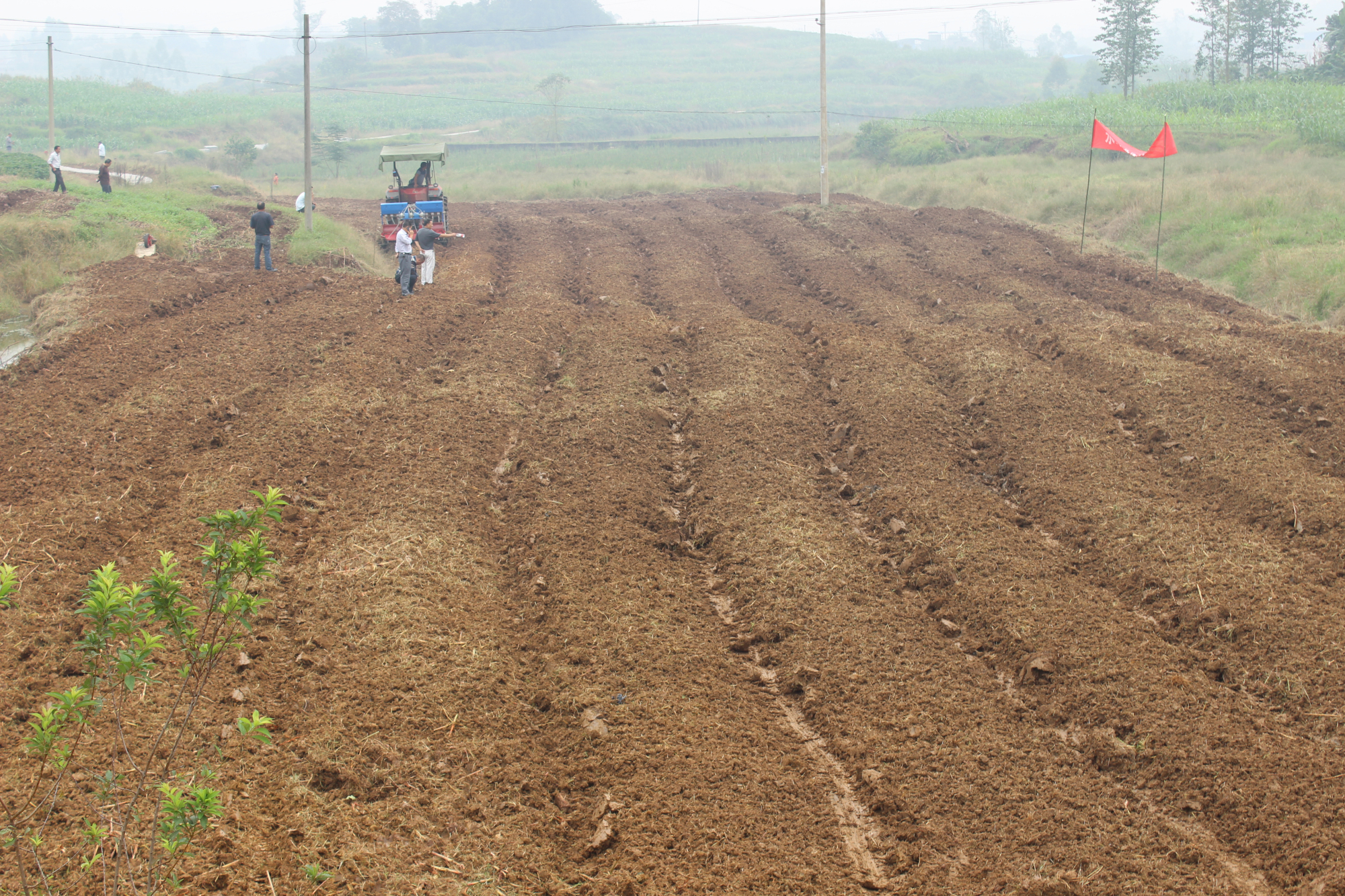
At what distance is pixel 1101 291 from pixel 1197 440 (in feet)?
27.2

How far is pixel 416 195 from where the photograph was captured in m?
24.9

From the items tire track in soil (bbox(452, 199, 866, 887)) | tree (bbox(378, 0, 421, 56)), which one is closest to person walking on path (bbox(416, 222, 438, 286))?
tire track in soil (bbox(452, 199, 866, 887))

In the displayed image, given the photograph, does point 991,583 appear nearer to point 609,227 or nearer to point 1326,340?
point 1326,340

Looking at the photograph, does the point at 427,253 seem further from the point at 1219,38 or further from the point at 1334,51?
the point at 1219,38

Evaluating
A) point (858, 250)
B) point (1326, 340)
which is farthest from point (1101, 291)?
point (858, 250)

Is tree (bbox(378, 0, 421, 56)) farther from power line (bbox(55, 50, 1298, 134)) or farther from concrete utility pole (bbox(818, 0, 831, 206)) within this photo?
concrete utility pole (bbox(818, 0, 831, 206))

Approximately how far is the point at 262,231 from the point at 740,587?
51.4 feet

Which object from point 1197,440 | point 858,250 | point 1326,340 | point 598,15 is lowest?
point 1197,440

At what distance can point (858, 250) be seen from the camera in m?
21.8

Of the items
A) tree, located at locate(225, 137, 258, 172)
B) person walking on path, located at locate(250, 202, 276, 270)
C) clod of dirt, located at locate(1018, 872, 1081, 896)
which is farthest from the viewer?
tree, located at locate(225, 137, 258, 172)

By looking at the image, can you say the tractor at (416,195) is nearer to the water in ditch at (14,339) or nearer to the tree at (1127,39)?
the water in ditch at (14,339)

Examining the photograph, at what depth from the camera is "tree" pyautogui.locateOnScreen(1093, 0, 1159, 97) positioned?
57.3 metres

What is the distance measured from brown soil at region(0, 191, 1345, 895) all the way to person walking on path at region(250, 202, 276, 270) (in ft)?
14.1

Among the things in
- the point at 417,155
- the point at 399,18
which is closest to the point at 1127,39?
the point at 417,155
